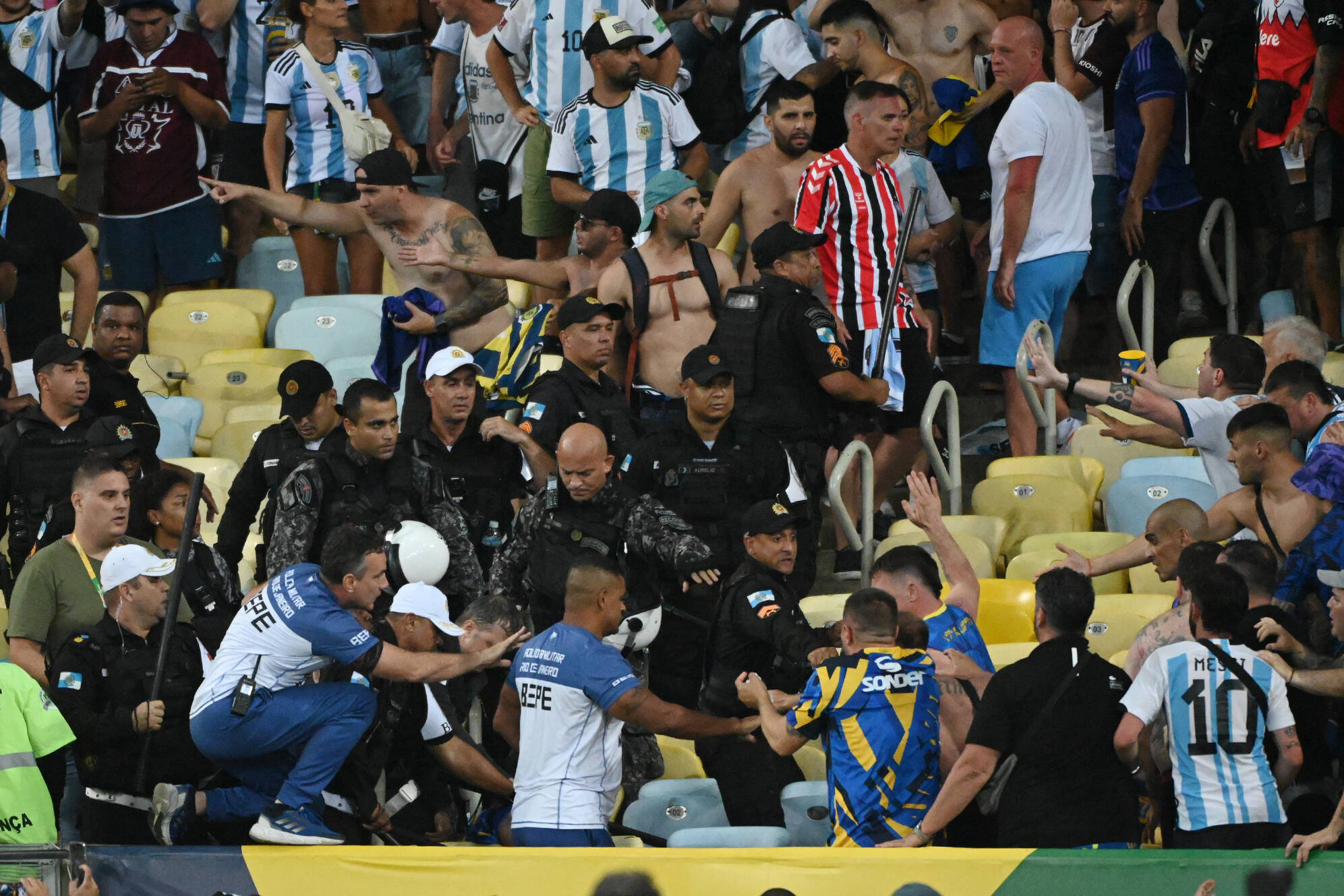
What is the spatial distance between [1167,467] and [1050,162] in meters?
1.62

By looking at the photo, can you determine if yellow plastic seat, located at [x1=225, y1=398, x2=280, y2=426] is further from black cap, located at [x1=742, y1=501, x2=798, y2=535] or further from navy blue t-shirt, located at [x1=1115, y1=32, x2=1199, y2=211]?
navy blue t-shirt, located at [x1=1115, y1=32, x2=1199, y2=211]

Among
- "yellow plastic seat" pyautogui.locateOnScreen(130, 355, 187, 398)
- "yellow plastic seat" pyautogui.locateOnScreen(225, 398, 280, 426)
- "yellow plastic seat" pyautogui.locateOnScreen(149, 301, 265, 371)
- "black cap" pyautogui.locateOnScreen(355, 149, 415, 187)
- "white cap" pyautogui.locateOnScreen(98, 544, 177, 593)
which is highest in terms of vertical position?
"black cap" pyautogui.locateOnScreen(355, 149, 415, 187)

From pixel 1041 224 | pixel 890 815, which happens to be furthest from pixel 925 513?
pixel 1041 224

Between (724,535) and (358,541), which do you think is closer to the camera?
(358,541)

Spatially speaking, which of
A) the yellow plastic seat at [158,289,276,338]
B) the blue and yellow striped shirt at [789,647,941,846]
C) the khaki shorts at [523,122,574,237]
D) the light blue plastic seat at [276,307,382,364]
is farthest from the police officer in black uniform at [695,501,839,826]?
the yellow plastic seat at [158,289,276,338]

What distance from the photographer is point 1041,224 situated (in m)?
9.74

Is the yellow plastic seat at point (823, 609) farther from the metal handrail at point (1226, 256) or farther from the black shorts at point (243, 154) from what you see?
the black shorts at point (243, 154)

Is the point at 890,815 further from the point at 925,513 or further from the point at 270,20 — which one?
the point at 270,20

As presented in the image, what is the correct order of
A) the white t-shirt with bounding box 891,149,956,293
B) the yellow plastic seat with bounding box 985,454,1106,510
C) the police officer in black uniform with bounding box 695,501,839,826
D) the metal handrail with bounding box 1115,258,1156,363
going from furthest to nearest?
the white t-shirt with bounding box 891,149,956,293 → the metal handrail with bounding box 1115,258,1156,363 → the yellow plastic seat with bounding box 985,454,1106,510 → the police officer in black uniform with bounding box 695,501,839,826

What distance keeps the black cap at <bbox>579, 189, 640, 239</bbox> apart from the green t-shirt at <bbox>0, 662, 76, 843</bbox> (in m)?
3.53

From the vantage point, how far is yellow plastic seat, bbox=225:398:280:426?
1012 centimetres

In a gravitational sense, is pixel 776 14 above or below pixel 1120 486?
above

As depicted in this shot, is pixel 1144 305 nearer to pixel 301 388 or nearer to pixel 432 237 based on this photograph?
pixel 432 237

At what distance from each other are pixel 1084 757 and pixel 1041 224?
167 inches
